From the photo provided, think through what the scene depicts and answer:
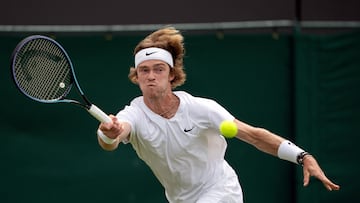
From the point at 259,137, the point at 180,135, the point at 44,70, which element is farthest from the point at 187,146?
the point at 44,70

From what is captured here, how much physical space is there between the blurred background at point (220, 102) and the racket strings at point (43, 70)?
249 centimetres

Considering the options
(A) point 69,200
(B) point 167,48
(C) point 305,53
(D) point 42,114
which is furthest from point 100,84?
(B) point 167,48

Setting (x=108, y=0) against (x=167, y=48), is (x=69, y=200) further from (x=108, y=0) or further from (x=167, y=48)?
(x=167, y=48)

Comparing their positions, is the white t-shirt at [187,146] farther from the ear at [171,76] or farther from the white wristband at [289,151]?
the white wristband at [289,151]

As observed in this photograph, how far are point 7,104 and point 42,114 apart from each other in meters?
0.31

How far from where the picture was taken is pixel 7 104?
765 centimetres

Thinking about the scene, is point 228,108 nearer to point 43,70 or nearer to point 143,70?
point 143,70

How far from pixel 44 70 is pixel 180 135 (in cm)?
91

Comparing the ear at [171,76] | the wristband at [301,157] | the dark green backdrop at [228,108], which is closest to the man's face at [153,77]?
the ear at [171,76]

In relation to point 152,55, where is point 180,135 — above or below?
below

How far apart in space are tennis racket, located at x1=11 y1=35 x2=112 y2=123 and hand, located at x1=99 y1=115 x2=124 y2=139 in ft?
1.34

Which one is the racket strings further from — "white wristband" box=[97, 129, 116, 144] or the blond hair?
the blond hair

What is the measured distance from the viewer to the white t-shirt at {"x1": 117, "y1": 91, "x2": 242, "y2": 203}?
534cm

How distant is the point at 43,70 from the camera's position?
522 centimetres
